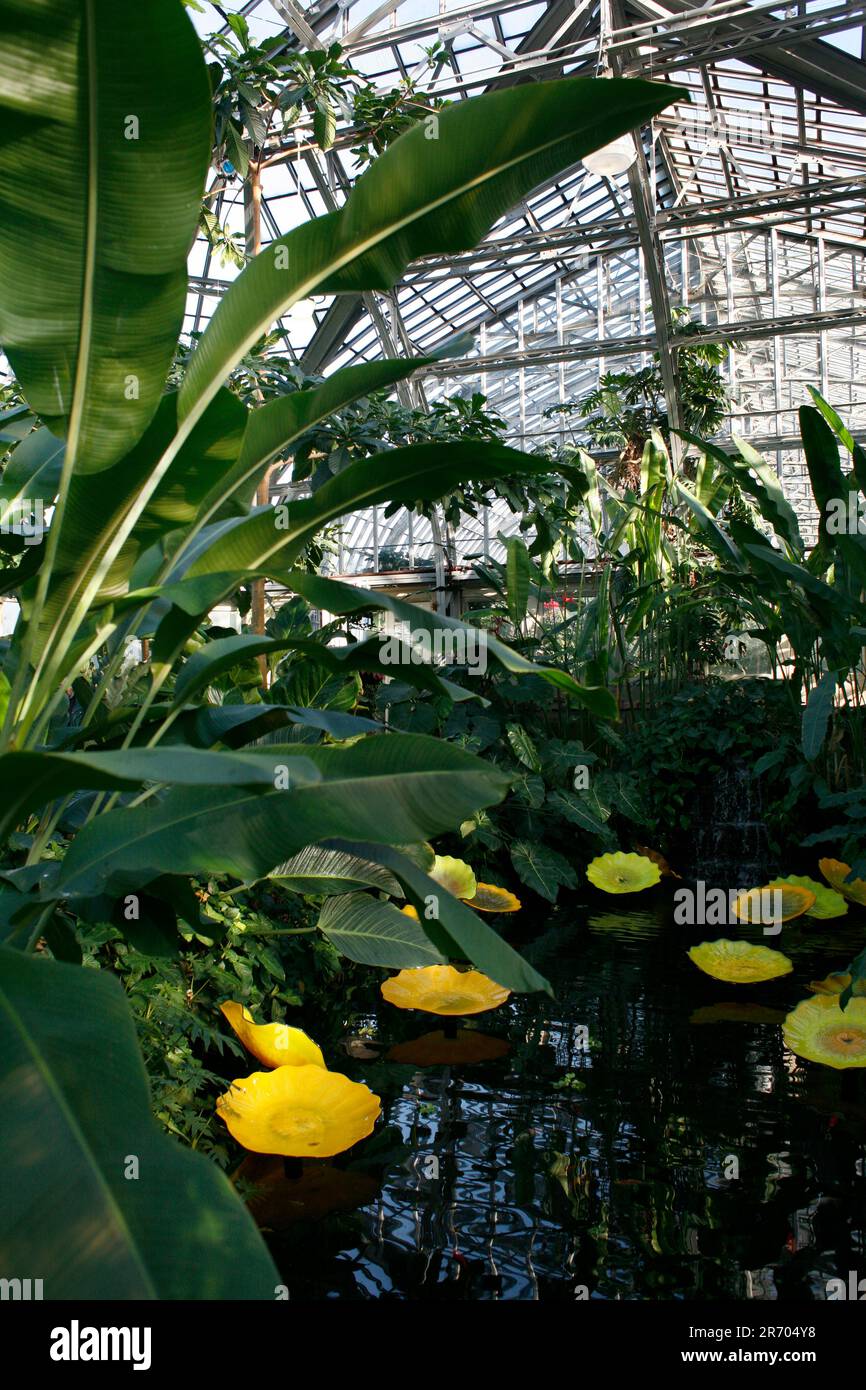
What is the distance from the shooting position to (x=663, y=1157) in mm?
1902

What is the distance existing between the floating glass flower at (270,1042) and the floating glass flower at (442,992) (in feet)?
1.53

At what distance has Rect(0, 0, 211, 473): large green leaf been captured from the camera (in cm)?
97

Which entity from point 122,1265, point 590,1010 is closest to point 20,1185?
point 122,1265

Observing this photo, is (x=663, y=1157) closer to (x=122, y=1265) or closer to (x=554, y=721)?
(x=122, y=1265)

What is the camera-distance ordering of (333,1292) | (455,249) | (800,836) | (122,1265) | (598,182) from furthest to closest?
1. (598,182)
2. (800,836)
3. (333,1292)
4. (455,249)
5. (122,1265)

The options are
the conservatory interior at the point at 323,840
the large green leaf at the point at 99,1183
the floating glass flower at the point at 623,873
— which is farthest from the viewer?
the floating glass flower at the point at 623,873

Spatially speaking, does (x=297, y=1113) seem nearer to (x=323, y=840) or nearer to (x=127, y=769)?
(x=323, y=840)

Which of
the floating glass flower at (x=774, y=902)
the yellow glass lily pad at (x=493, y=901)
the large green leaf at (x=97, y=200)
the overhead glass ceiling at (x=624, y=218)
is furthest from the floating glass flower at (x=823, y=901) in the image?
the overhead glass ceiling at (x=624, y=218)

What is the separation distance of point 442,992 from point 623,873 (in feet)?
5.41

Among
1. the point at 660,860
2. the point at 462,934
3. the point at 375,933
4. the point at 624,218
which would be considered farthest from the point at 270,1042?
the point at 624,218

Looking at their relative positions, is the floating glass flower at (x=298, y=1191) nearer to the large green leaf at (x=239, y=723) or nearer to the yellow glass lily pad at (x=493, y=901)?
the large green leaf at (x=239, y=723)

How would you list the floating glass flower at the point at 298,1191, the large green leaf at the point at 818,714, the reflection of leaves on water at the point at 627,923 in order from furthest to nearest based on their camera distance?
the reflection of leaves on water at the point at 627,923 < the large green leaf at the point at 818,714 < the floating glass flower at the point at 298,1191

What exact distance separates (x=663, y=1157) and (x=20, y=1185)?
1.46 meters

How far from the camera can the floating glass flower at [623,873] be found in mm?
4074
